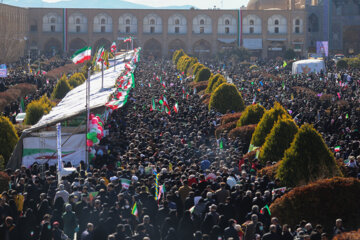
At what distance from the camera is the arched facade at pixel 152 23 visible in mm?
76750

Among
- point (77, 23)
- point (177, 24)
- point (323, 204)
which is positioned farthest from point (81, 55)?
point (177, 24)

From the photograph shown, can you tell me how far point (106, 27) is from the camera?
76375 mm

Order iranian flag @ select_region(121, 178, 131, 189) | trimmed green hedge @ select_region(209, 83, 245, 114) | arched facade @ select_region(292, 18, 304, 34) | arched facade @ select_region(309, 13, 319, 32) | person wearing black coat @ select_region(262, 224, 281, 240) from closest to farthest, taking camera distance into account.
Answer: person wearing black coat @ select_region(262, 224, 281, 240), iranian flag @ select_region(121, 178, 131, 189), trimmed green hedge @ select_region(209, 83, 245, 114), arched facade @ select_region(309, 13, 319, 32), arched facade @ select_region(292, 18, 304, 34)

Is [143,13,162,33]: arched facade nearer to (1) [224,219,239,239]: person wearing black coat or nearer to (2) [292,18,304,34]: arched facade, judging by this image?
(2) [292,18,304,34]: arched facade

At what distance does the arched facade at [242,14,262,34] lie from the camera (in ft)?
251

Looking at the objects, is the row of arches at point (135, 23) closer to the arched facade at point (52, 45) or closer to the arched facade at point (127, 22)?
the arched facade at point (127, 22)

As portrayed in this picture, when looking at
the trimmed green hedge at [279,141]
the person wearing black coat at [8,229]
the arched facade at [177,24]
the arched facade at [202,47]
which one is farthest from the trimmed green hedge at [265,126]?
the arched facade at [202,47]

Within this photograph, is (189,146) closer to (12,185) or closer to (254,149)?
(254,149)

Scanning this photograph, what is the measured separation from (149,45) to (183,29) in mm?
4572

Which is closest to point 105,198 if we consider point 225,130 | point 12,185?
point 12,185

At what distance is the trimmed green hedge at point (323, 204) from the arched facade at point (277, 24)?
67.7 m

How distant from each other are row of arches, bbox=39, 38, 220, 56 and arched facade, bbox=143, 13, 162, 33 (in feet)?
4.01

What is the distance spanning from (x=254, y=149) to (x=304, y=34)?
61.3 m

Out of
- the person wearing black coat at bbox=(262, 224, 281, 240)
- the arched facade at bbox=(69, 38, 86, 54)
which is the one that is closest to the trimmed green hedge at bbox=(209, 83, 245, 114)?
the person wearing black coat at bbox=(262, 224, 281, 240)
